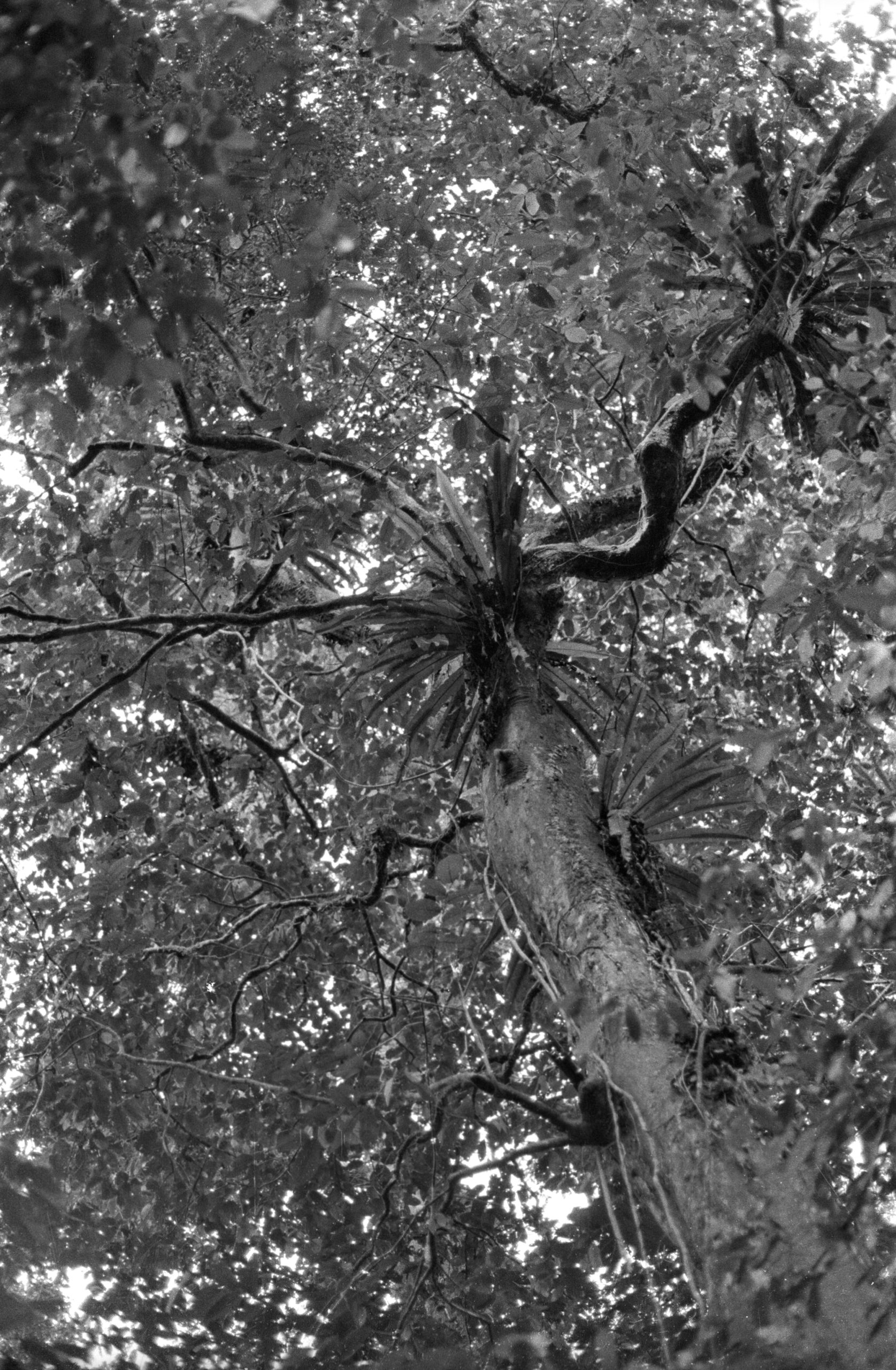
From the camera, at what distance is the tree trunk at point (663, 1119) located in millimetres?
1620

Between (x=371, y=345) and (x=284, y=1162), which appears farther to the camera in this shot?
(x=371, y=345)

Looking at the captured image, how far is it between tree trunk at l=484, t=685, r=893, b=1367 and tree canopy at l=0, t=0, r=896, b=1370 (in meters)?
0.01

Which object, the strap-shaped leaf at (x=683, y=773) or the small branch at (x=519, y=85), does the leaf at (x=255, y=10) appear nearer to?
the strap-shaped leaf at (x=683, y=773)

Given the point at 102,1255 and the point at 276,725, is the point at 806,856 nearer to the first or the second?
the point at 102,1255

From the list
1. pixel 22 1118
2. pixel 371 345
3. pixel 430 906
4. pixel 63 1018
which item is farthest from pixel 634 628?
pixel 22 1118

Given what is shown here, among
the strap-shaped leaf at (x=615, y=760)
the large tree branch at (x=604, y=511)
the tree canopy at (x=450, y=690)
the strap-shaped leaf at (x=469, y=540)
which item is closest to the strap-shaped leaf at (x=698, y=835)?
the tree canopy at (x=450, y=690)

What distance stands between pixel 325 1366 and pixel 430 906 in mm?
1360

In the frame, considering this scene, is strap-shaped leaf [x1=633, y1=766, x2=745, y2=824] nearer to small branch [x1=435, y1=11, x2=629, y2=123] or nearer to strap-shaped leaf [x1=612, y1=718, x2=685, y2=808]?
strap-shaped leaf [x1=612, y1=718, x2=685, y2=808]

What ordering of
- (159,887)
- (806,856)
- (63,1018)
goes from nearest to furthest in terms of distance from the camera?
(806,856)
(63,1018)
(159,887)

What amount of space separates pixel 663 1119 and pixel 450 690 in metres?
2.18

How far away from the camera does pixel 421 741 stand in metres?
4.75

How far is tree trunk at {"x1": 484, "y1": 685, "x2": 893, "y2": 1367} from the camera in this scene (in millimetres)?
1620

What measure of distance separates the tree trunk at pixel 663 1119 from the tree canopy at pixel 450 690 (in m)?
0.01

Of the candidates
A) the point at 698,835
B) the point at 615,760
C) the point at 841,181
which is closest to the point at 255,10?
the point at 615,760
